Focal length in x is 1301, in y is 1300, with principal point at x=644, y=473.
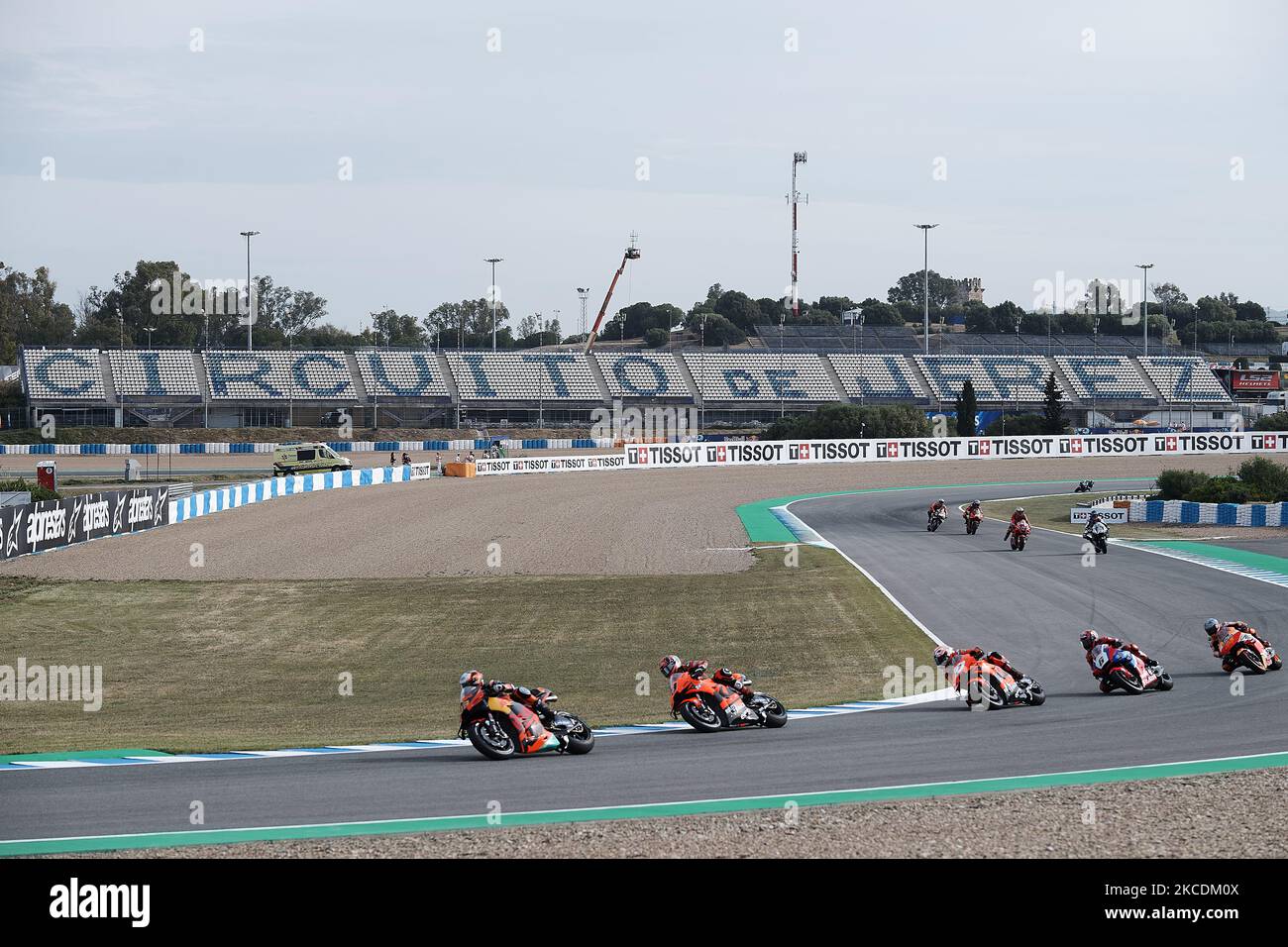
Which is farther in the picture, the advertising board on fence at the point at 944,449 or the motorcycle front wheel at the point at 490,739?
the advertising board on fence at the point at 944,449

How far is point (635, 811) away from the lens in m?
11.3

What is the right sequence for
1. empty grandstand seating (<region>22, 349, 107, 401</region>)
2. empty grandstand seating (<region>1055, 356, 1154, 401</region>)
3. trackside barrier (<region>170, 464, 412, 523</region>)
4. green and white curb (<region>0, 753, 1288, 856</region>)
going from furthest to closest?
empty grandstand seating (<region>1055, 356, 1154, 401</region>) < empty grandstand seating (<region>22, 349, 107, 401</region>) < trackside barrier (<region>170, 464, 412, 523</region>) < green and white curb (<region>0, 753, 1288, 856</region>)

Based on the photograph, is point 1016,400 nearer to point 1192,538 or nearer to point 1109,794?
point 1192,538

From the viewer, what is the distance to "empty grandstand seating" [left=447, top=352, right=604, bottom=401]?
11031 cm

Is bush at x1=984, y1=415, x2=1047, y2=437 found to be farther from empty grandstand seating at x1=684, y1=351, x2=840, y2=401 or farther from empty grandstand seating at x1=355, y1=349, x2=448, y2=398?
empty grandstand seating at x1=355, y1=349, x2=448, y2=398

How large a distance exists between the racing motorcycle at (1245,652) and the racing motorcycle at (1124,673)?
1.51 meters

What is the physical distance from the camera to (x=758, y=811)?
11242mm

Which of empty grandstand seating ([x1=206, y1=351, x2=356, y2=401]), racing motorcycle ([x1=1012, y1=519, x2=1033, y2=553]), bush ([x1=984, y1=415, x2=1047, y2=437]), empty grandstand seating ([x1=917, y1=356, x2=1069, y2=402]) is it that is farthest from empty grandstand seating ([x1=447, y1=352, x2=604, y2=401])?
racing motorcycle ([x1=1012, y1=519, x2=1033, y2=553])

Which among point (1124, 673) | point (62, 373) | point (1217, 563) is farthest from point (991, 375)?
point (1124, 673)

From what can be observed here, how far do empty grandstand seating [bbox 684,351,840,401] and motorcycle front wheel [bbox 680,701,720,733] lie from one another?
322 ft

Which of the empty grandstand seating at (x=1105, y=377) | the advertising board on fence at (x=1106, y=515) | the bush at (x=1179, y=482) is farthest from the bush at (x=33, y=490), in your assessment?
the empty grandstand seating at (x=1105, y=377)

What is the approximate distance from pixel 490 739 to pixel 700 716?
253 centimetres

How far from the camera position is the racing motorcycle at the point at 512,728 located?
1341 centimetres

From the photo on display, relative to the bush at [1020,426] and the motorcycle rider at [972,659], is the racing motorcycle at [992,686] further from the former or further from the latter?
the bush at [1020,426]
